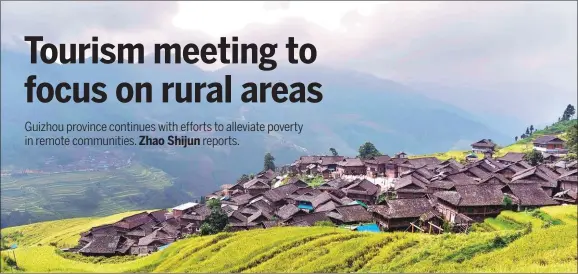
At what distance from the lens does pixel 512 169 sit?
4722 centimetres

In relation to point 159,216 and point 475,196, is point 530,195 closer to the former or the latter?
point 475,196

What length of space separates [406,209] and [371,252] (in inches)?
434

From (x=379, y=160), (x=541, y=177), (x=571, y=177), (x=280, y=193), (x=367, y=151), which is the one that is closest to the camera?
(x=571, y=177)

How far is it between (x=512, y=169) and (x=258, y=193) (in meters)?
31.9

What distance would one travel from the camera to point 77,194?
321ft

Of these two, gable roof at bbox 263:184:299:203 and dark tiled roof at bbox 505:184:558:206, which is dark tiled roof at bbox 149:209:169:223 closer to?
gable roof at bbox 263:184:299:203

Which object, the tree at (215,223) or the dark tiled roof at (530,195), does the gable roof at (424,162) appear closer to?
the dark tiled roof at (530,195)

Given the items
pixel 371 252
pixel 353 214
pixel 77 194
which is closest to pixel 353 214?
pixel 353 214

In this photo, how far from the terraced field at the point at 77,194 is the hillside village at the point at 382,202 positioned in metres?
46.1

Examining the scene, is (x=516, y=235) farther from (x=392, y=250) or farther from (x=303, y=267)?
(x=303, y=267)

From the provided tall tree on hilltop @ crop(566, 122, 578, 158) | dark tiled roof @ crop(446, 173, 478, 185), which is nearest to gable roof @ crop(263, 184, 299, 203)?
dark tiled roof @ crop(446, 173, 478, 185)

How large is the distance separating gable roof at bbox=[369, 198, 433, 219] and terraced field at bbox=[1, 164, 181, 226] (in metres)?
72.3

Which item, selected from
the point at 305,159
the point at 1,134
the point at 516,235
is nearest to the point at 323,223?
the point at 516,235

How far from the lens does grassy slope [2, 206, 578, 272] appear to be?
1673 cm
